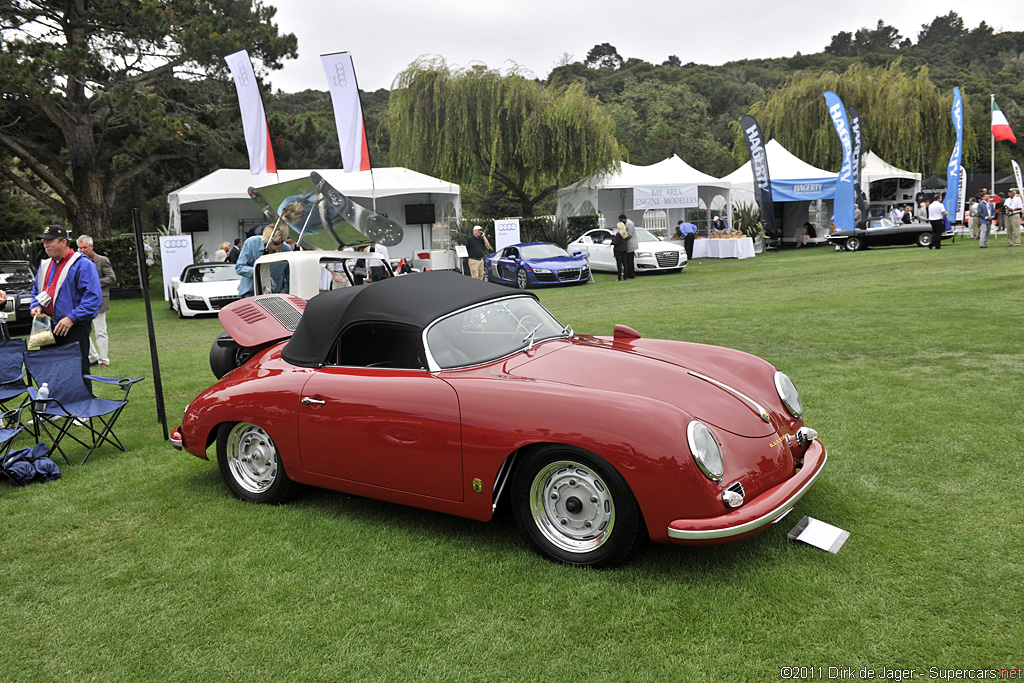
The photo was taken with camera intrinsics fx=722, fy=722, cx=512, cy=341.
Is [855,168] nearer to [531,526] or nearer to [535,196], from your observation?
[535,196]

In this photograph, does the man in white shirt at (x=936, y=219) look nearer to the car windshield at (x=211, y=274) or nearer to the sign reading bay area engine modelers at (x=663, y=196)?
the sign reading bay area engine modelers at (x=663, y=196)

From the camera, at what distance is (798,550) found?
139 inches

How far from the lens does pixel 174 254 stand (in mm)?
19969

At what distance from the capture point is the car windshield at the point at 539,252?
2053cm

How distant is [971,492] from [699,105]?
70.9 meters

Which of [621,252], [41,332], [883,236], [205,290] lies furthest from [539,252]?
[41,332]

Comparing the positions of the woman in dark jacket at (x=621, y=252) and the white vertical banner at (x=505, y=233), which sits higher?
the white vertical banner at (x=505, y=233)

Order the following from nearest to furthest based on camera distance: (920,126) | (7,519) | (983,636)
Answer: (983,636) → (7,519) → (920,126)

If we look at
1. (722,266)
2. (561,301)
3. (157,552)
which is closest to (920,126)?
(722,266)

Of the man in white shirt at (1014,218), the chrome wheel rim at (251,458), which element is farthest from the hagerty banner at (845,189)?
the chrome wheel rim at (251,458)

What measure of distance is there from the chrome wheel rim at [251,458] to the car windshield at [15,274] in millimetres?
13532

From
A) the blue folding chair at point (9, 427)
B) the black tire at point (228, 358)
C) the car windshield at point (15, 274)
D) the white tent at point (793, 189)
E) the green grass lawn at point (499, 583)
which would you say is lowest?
the green grass lawn at point (499, 583)

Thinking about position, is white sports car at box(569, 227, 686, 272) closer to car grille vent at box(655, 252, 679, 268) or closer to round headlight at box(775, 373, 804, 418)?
car grille vent at box(655, 252, 679, 268)

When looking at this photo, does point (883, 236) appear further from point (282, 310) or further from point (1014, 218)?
point (282, 310)
